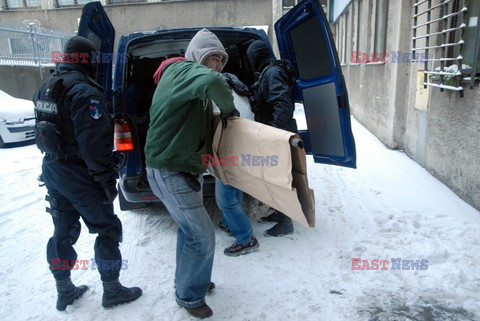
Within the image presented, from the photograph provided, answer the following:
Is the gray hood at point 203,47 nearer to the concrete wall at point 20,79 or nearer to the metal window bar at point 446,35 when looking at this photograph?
the metal window bar at point 446,35

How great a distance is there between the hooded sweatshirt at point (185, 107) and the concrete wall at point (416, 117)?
295cm

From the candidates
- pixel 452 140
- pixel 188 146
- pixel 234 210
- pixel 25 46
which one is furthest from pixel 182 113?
pixel 25 46

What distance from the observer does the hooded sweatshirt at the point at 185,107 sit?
2.00 meters

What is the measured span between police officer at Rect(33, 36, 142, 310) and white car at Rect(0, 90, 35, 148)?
21.5ft

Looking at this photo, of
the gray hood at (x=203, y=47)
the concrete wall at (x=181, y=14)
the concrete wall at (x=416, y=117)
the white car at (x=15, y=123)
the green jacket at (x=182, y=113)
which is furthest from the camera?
the concrete wall at (x=181, y=14)

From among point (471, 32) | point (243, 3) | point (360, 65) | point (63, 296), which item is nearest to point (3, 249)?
point (63, 296)

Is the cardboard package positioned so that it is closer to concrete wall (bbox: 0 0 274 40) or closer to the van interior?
the van interior

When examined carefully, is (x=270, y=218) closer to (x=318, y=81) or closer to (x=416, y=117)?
(x=318, y=81)

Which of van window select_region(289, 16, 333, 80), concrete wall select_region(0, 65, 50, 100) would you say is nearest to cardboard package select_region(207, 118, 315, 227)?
van window select_region(289, 16, 333, 80)

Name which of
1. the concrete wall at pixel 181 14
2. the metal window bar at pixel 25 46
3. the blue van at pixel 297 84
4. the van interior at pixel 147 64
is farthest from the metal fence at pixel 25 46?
the blue van at pixel 297 84

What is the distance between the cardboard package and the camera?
2051mm

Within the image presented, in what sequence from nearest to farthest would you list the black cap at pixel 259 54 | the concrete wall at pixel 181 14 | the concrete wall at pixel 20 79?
the black cap at pixel 259 54 → the concrete wall at pixel 20 79 → the concrete wall at pixel 181 14

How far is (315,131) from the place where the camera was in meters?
3.60

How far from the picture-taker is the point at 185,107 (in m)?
2.11
